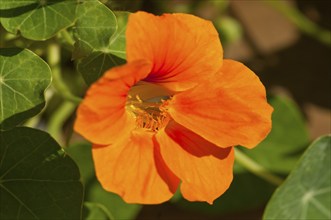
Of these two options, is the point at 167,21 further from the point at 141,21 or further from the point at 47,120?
the point at 47,120

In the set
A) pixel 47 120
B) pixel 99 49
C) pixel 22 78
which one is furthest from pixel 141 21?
pixel 47 120

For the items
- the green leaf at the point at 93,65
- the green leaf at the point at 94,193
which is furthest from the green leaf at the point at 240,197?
the green leaf at the point at 93,65

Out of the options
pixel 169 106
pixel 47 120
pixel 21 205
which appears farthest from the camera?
pixel 47 120

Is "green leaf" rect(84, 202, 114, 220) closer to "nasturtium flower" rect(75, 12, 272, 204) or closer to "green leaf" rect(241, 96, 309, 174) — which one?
"nasturtium flower" rect(75, 12, 272, 204)

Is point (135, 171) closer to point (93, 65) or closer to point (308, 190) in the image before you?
point (93, 65)

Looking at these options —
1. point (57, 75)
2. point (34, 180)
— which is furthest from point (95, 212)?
point (57, 75)

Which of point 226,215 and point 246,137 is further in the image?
point 226,215
